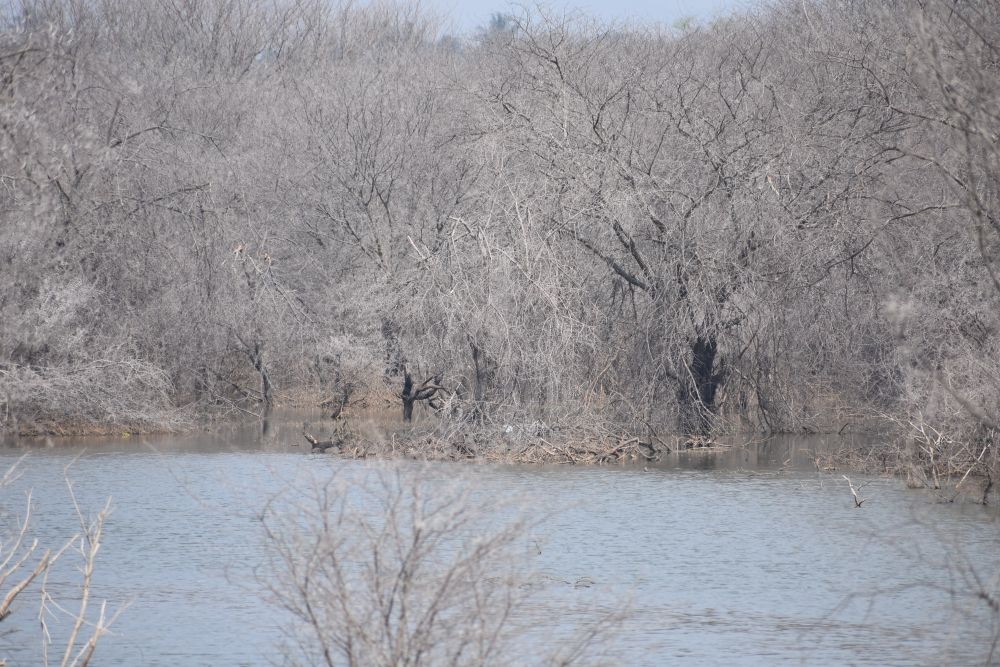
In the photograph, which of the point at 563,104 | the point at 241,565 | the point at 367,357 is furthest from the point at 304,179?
the point at 241,565

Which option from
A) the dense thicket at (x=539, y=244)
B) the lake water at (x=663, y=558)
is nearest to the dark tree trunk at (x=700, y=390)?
the dense thicket at (x=539, y=244)

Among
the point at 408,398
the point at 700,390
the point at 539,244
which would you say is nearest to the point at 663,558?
the point at 539,244

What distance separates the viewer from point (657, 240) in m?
22.3

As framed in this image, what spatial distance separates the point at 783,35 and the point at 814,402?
7.33 m

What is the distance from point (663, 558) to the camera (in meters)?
13.7

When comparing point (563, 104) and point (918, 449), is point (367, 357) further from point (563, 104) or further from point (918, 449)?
point (918, 449)

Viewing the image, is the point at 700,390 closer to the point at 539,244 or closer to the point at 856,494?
the point at 539,244

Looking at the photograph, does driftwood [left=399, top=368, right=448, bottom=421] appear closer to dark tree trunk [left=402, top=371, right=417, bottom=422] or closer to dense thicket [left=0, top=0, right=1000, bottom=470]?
dark tree trunk [left=402, top=371, right=417, bottom=422]

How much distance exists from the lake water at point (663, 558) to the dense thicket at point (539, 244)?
1.80 meters

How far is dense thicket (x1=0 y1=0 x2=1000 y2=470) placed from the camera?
2023 centimetres

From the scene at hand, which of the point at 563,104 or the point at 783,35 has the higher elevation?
the point at 783,35

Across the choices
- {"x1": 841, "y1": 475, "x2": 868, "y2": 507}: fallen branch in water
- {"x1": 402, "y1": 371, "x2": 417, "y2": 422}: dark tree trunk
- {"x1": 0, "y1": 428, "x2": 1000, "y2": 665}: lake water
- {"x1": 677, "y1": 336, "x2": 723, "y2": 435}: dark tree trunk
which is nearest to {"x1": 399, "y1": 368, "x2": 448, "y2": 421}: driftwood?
{"x1": 402, "y1": 371, "x2": 417, "y2": 422}: dark tree trunk

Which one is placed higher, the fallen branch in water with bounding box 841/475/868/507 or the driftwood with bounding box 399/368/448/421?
the driftwood with bounding box 399/368/448/421

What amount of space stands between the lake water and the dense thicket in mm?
1803
